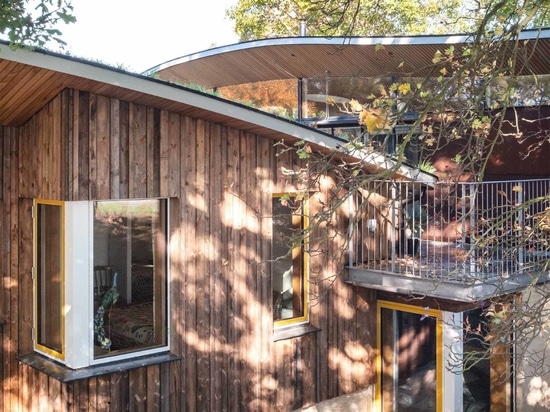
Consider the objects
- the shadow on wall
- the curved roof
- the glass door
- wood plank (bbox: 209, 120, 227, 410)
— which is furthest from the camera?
the curved roof

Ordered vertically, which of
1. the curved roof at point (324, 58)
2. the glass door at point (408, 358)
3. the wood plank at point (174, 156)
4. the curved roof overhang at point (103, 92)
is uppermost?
the curved roof at point (324, 58)

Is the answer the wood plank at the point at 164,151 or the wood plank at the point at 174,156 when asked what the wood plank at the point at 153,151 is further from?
the wood plank at the point at 174,156

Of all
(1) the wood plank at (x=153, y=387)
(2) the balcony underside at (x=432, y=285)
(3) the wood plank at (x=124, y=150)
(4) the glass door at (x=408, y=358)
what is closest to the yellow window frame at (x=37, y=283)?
(3) the wood plank at (x=124, y=150)

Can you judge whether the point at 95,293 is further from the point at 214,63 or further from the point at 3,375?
the point at 214,63

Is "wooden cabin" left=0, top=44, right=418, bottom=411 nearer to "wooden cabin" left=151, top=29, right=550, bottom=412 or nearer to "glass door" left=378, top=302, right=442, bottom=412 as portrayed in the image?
"wooden cabin" left=151, top=29, right=550, bottom=412

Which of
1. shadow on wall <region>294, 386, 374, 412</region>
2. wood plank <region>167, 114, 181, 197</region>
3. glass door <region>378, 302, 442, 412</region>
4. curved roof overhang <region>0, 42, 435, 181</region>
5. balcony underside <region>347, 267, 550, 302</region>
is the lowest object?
shadow on wall <region>294, 386, 374, 412</region>

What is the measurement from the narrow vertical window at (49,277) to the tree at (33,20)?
2.26 metres

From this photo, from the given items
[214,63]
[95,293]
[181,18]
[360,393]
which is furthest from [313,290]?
[181,18]

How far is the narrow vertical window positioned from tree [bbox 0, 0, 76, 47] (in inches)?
88.9

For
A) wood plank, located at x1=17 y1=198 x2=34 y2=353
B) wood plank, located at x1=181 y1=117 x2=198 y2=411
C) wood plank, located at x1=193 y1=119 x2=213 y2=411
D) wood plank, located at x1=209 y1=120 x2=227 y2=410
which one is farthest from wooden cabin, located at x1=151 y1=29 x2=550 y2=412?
wood plank, located at x1=17 y1=198 x2=34 y2=353

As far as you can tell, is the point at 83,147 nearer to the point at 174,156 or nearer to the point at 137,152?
the point at 137,152

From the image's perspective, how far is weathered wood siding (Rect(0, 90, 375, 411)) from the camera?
5.58 metres

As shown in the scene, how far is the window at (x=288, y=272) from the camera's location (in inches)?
283

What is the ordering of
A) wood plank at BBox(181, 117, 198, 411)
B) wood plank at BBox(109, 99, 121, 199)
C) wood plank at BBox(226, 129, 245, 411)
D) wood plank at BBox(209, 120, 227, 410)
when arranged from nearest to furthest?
wood plank at BBox(109, 99, 121, 199) < wood plank at BBox(181, 117, 198, 411) < wood plank at BBox(209, 120, 227, 410) < wood plank at BBox(226, 129, 245, 411)
